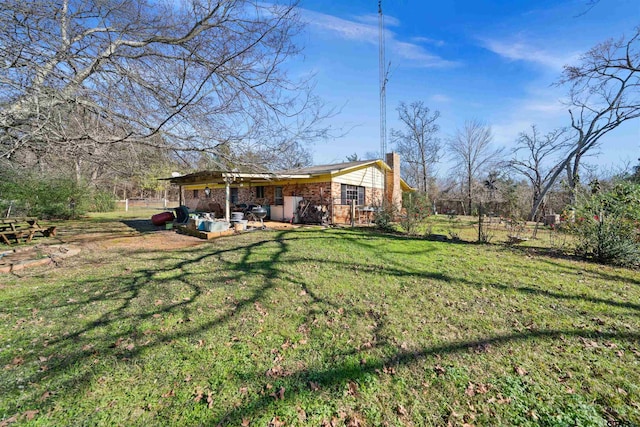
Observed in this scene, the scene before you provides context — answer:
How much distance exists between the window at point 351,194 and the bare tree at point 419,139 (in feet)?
52.4

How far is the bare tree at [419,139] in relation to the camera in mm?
29250

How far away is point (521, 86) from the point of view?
620 inches

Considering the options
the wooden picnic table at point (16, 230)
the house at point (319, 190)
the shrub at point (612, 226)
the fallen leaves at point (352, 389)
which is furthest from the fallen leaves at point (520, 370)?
the wooden picnic table at point (16, 230)

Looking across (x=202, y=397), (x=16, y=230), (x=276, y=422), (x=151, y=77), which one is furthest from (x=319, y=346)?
(x=16, y=230)

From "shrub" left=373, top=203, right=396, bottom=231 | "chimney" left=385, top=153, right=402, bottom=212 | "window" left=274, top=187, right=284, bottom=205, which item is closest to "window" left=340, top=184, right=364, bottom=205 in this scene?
"chimney" left=385, top=153, right=402, bottom=212

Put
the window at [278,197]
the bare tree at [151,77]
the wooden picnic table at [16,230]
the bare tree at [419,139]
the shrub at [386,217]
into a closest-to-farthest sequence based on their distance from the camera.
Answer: the bare tree at [151,77]
the wooden picnic table at [16,230]
the shrub at [386,217]
the window at [278,197]
the bare tree at [419,139]

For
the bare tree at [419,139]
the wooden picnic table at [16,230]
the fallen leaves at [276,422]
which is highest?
the bare tree at [419,139]

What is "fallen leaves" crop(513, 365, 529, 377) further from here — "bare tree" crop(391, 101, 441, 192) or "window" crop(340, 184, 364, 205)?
"bare tree" crop(391, 101, 441, 192)

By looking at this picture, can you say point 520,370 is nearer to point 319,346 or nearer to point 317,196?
point 319,346

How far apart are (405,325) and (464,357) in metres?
0.75

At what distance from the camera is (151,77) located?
14.2 ft

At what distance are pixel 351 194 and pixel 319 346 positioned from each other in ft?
39.0

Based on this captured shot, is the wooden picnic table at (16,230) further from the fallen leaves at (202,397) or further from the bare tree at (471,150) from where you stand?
the bare tree at (471,150)

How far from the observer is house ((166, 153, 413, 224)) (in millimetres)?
12781
